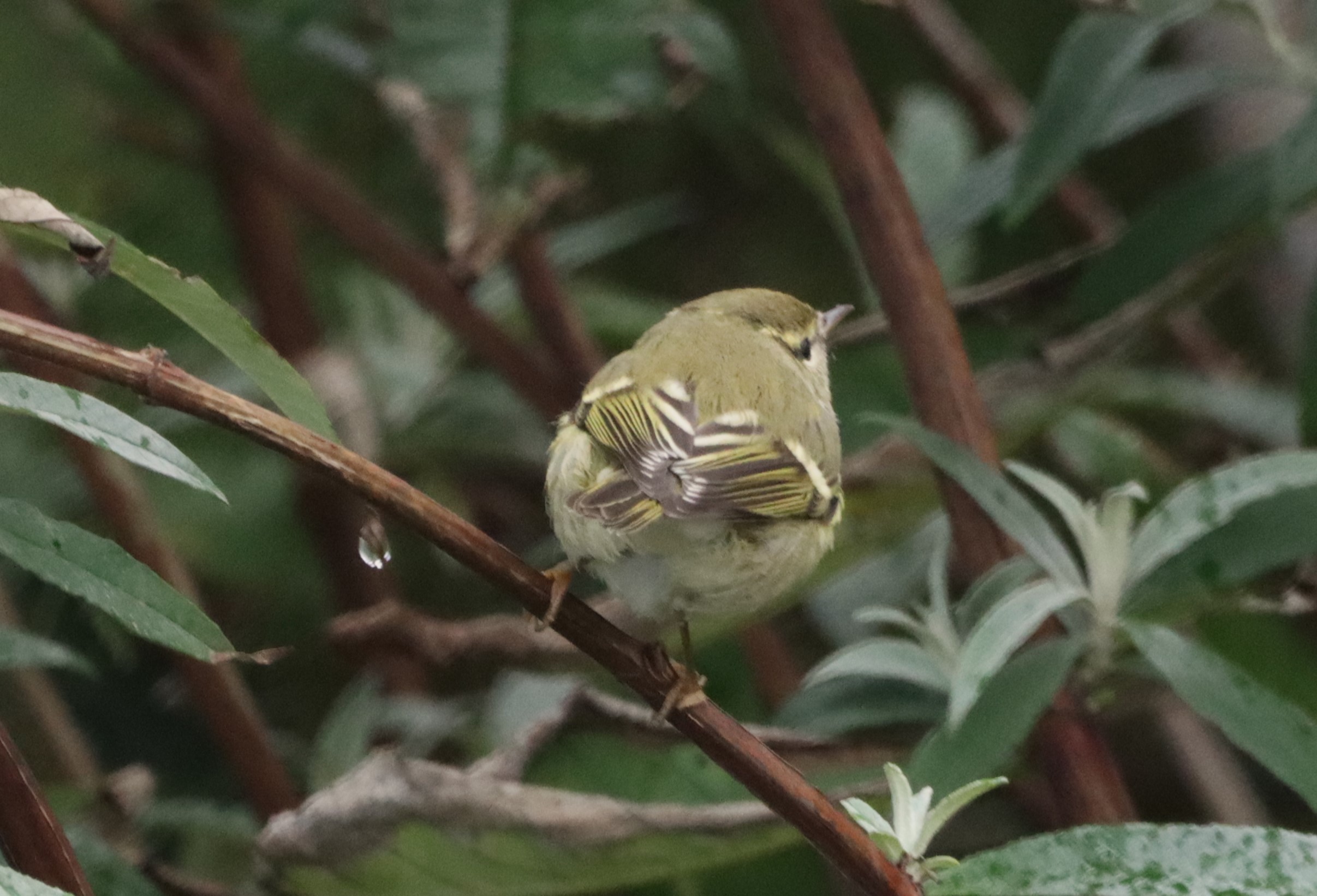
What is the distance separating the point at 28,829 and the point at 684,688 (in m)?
0.36

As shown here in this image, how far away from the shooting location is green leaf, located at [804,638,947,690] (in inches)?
40.5

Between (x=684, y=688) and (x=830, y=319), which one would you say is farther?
(x=830, y=319)

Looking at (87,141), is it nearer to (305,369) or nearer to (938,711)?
(305,369)

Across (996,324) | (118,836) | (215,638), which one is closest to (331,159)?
(996,324)

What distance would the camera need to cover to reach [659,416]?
3.55ft

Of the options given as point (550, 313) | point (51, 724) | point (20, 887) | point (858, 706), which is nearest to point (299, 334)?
point (550, 313)

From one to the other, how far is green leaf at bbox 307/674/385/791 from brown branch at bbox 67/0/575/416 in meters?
0.35

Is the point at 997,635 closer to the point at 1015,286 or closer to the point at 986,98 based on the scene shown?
the point at 1015,286

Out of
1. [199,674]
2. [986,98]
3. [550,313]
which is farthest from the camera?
[986,98]

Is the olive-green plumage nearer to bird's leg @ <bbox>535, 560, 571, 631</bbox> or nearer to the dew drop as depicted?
bird's leg @ <bbox>535, 560, 571, 631</bbox>

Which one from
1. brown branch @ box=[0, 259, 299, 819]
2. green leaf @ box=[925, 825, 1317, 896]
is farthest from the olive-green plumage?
brown branch @ box=[0, 259, 299, 819]

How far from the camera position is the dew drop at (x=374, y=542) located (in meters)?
0.75

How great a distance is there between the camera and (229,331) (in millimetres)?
734

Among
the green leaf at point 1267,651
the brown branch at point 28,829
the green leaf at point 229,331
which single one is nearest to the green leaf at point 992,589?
the green leaf at point 1267,651
